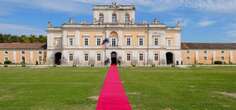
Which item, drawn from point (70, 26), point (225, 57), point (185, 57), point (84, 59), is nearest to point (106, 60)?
point (84, 59)

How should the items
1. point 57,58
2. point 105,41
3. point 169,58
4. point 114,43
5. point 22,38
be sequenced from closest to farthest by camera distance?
point 105,41
point 114,43
point 57,58
point 169,58
point 22,38

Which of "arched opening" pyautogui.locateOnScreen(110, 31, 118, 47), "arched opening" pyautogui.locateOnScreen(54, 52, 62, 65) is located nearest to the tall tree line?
"arched opening" pyautogui.locateOnScreen(54, 52, 62, 65)

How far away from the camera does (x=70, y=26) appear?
243 feet

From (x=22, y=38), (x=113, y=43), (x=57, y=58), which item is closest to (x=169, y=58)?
(x=113, y=43)

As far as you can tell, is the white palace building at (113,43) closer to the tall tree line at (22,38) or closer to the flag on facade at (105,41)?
the flag on facade at (105,41)

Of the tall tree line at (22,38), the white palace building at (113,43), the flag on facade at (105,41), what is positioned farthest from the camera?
the tall tree line at (22,38)

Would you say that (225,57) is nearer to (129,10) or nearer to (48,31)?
(129,10)

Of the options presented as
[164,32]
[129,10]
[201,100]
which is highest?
[129,10]

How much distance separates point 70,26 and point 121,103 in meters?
63.7

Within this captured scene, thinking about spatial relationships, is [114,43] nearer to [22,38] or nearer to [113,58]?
[113,58]

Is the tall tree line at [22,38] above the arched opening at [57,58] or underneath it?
above

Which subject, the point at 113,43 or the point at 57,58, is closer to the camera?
the point at 113,43

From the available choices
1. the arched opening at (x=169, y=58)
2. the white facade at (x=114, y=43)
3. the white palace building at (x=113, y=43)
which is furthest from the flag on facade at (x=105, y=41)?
the arched opening at (x=169, y=58)

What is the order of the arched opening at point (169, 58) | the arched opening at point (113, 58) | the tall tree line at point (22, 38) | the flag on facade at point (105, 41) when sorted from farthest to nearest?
the tall tree line at point (22, 38), the arched opening at point (169, 58), the arched opening at point (113, 58), the flag on facade at point (105, 41)
